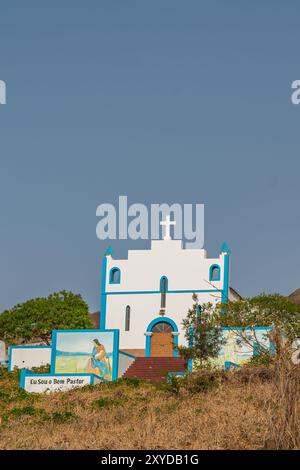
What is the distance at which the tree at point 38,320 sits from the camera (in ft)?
164

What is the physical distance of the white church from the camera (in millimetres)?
47219

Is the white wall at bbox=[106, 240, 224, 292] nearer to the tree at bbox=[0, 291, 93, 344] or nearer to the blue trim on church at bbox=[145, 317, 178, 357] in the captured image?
the blue trim on church at bbox=[145, 317, 178, 357]

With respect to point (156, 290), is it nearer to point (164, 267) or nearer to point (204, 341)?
point (164, 267)

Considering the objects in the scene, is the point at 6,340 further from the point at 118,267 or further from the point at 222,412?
the point at 222,412

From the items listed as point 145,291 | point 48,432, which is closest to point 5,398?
point 48,432

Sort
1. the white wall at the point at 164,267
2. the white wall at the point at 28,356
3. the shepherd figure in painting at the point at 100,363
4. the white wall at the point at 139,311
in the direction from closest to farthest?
the shepherd figure in painting at the point at 100,363, the white wall at the point at 28,356, the white wall at the point at 139,311, the white wall at the point at 164,267

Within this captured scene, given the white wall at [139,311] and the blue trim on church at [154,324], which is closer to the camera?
the blue trim on church at [154,324]

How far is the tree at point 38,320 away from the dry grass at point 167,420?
19719mm

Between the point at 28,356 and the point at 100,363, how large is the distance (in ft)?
17.6

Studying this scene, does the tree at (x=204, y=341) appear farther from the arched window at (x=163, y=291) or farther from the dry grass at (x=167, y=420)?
the arched window at (x=163, y=291)

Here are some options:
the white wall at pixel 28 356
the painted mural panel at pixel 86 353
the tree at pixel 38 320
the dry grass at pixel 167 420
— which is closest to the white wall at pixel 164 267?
the tree at pixel 38 320

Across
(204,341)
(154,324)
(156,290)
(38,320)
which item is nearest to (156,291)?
(156,290)

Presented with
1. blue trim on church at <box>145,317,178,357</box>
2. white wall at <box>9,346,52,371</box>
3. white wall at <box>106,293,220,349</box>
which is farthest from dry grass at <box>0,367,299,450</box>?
white wall at <box>106,293,220,349</box>
